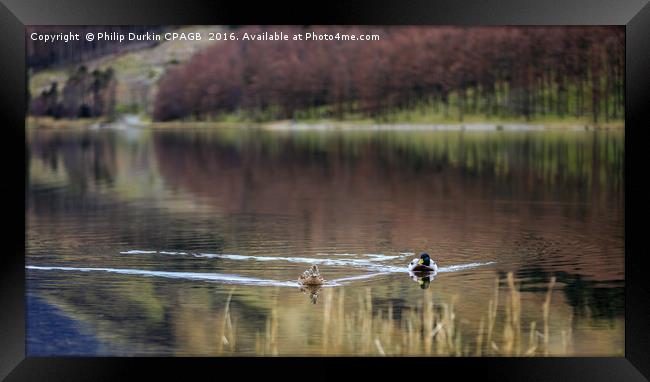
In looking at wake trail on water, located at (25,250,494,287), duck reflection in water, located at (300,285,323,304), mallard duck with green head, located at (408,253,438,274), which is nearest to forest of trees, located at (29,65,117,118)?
A: wake trail on water, located at (25,250,494,287)

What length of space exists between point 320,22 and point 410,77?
8106cm

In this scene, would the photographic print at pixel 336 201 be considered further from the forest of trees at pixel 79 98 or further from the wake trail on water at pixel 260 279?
the forest of trees at pixel 79 98

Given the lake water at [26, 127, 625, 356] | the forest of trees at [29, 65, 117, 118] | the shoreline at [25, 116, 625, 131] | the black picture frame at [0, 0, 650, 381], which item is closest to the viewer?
the black picture frame at [0, 0, 650, 381]

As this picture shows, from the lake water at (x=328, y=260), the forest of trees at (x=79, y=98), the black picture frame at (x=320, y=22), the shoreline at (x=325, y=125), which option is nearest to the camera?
the black picture frame at (x=320, y=22)

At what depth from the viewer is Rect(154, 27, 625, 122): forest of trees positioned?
85.4m

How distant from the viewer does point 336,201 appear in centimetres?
3712

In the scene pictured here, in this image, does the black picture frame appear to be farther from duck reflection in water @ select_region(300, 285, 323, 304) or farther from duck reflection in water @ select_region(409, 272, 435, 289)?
duck reflection in water @ select_region(409, 272, 435, 289)

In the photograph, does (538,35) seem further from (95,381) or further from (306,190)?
(95,381)

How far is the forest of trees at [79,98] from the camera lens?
88812 mm

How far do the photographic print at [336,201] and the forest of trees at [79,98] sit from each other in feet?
0.68

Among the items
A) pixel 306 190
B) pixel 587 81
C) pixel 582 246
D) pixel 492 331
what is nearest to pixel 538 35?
pixel 587 81

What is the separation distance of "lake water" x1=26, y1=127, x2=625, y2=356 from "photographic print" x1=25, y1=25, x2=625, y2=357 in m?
0.07

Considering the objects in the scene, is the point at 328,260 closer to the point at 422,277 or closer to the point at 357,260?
the point at 357,260

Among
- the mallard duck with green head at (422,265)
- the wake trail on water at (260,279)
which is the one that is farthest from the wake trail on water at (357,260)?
the mallard duck with green head at (422,265)
